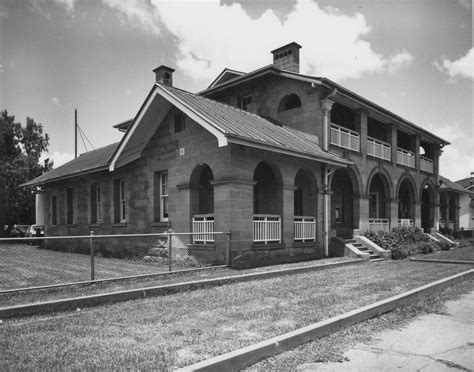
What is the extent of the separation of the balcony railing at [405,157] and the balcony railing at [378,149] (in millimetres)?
1418

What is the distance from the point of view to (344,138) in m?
17.7

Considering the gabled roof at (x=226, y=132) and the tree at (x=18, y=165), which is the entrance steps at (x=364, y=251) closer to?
the gabled roof at (x=226, y=132)

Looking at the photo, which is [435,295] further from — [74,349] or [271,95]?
[271,95]

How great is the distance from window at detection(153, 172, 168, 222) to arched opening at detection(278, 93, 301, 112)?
244 inches

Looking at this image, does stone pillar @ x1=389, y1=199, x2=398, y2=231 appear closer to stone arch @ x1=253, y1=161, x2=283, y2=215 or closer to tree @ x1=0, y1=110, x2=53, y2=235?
stone arch @ x1=253, y1=161, x2=283, y2=215

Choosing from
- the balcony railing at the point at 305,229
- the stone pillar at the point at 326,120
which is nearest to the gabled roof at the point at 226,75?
the stone pillar at the point at 326,120

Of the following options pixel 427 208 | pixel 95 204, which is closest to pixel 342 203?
pixel 427 208

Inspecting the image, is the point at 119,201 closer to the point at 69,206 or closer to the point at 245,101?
the point at 69,206

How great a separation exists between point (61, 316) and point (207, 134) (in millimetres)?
7844

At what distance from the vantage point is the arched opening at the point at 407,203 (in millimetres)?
23608

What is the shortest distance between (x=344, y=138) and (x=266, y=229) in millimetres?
6981

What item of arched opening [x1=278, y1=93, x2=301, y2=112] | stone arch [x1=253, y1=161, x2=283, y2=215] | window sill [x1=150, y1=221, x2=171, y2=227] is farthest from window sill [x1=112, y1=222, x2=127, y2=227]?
arched opening [x1=278, y1=93, x2=301, y2=112]

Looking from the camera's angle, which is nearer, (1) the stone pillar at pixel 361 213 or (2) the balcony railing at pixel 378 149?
(1) the stone pillar at pixel 361 213

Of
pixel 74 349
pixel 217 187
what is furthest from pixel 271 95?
pixel 74 349
